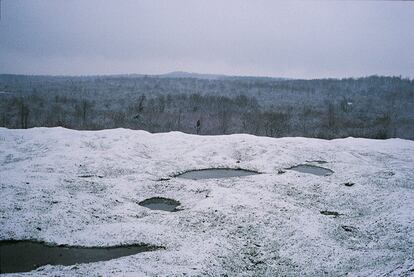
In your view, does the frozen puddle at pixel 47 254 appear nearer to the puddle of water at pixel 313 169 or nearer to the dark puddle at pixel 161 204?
the dark puddle at pixel 161 204

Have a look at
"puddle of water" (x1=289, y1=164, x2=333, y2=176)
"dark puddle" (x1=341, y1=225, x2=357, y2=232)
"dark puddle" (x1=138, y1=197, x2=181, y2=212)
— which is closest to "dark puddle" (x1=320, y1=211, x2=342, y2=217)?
"dark puddle" (x1=341, y1=225, x2=357, y2=232)

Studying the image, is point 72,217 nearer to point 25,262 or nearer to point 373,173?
point 25,262

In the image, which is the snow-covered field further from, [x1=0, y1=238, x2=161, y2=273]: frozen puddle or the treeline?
the treeline

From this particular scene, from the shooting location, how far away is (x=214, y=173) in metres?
29.4

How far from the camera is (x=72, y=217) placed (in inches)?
709

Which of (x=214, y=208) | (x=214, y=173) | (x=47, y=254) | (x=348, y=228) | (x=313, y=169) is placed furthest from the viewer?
(x=313, y=169)

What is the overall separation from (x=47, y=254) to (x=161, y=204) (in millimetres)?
8555

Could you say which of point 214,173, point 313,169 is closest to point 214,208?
point 214,173

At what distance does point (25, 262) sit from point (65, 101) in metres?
119

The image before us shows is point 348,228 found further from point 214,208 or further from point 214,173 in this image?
point 214,173

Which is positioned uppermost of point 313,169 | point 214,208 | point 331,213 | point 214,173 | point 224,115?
point 224,115

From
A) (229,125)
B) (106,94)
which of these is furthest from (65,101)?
(229,125)

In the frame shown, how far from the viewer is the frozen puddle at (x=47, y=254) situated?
44.5 feet

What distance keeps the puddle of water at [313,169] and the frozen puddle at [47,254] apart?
61.1 ft
